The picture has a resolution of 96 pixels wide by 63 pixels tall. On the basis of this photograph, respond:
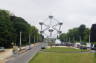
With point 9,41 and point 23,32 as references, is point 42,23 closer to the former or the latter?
point 23,32

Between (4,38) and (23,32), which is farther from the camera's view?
(23,32)

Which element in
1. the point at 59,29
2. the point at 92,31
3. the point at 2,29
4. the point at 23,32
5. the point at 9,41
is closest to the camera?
the point at 92,31

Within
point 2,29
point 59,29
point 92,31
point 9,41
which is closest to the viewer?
point 92,31

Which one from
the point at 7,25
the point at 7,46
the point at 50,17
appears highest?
the point at 50,17

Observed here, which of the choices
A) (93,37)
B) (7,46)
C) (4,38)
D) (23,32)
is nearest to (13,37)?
(7,46)

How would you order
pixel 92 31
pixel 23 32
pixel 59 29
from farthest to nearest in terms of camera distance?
pixel 59 29 < pixel 23 32 < pixel 92 31

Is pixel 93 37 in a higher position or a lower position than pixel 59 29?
lower

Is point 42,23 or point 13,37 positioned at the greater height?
point 42,23

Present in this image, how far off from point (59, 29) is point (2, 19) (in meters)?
68.3

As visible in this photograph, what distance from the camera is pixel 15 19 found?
88250 mm

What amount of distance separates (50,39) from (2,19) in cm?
7311

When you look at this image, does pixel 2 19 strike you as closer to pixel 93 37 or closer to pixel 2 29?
pixel 2 29

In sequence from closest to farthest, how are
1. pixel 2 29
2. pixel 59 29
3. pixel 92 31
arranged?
1. pixel 92 31
2. pixel 2 29
3. pixel 59 29

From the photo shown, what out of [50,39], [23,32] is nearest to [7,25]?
[23,32]
